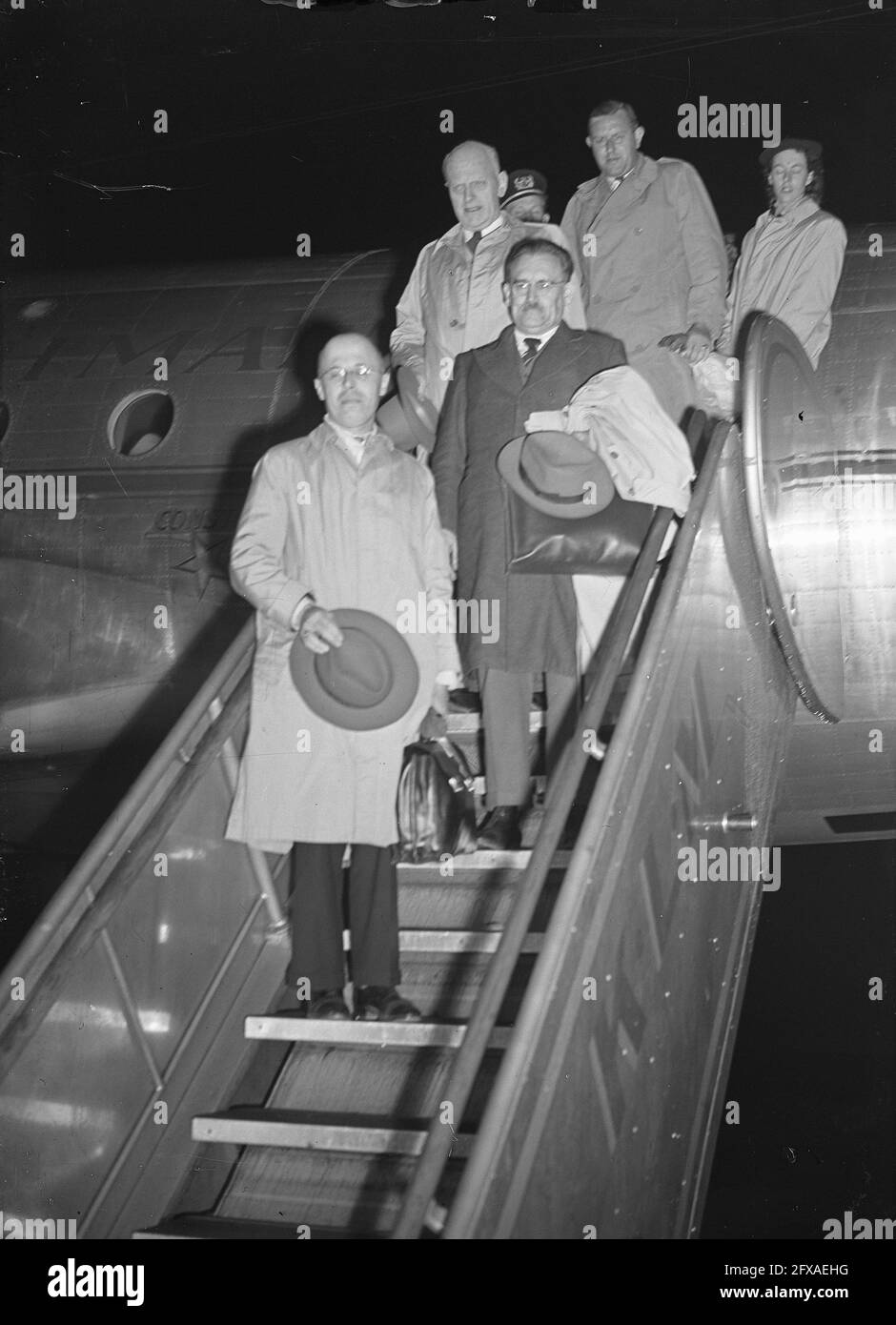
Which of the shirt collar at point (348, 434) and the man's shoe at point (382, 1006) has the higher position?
the shirt collar at point (348, 434)

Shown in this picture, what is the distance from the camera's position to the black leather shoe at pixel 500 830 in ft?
11.6

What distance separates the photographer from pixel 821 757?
568 cm

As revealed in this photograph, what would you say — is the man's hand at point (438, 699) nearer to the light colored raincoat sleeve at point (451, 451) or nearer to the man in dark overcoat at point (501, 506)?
the man in dark overcoat at point (501, 506)

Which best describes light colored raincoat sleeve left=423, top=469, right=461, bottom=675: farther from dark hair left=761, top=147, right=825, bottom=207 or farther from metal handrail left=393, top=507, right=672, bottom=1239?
dark hair left=761, top=147, right=825, bottom=207

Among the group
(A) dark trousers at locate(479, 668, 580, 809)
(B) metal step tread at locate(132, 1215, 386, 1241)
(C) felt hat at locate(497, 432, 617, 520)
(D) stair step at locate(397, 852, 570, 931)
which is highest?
(C) felt hat at locate(497, 432, 617, 520)

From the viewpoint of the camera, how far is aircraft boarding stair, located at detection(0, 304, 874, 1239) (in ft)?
8.98

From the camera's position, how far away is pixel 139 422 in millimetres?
7383

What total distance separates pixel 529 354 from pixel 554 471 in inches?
14.3

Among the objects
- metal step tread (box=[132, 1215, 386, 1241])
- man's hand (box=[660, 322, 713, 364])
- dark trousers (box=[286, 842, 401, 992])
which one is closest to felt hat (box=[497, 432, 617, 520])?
man's hand (box=[660, 322, 713, 364])

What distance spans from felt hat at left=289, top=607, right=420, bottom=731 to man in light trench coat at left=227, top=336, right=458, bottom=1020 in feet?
0.09

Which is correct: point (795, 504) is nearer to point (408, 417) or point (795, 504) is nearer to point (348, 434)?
point (408, 417)

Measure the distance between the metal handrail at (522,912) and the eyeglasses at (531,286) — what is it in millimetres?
753

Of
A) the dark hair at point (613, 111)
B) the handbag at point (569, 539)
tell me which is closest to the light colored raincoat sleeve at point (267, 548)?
the handbag at point (569, 539)
